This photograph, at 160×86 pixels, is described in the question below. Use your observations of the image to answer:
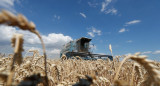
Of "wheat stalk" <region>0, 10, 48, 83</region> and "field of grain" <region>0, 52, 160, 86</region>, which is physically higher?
"wheat stalk" <region>0, 10, 48, 83</region>

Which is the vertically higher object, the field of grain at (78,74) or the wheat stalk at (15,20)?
the wheat stalk at (15,20)

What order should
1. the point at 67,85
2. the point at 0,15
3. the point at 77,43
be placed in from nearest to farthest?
the point at 0,15, the point at 67,85, the point at 77,43

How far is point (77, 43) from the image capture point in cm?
1906

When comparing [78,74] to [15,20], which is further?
[78,74]

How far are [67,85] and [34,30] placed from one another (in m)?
0.57

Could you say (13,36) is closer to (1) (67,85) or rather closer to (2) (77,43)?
(1) (67,85)

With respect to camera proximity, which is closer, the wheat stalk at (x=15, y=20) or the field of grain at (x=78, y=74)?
the wheat stalk at (x=15, y=20)

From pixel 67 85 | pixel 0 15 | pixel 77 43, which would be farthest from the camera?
pixel 77 43

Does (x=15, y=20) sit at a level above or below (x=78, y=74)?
above

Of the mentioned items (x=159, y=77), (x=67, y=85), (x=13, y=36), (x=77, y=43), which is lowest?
(x=67, y=85)

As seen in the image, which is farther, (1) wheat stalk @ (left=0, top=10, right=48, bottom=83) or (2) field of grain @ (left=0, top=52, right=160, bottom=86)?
(2) field of grain @ (left=0, top=52, right=160, bottom=86)

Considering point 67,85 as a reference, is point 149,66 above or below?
above

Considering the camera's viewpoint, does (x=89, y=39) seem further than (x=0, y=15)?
Yes

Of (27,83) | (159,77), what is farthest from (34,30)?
(159,77)
